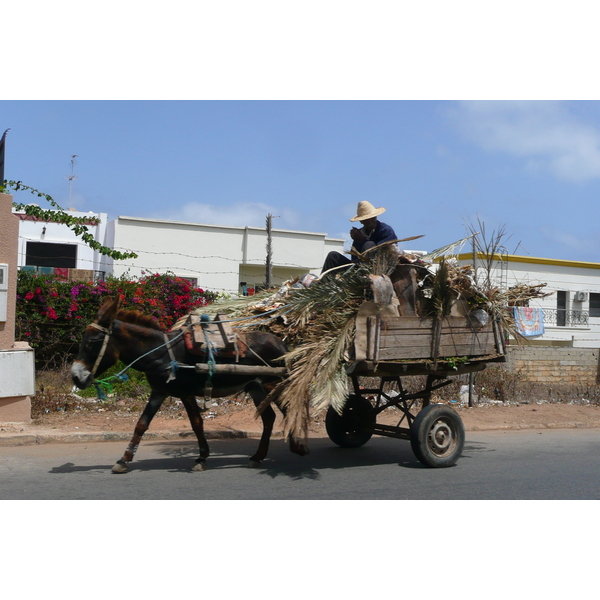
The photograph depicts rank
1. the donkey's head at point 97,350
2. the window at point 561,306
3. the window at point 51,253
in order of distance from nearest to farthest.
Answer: the donkey's head at point 97,350
the window at point 51,253
the window at point 561,306

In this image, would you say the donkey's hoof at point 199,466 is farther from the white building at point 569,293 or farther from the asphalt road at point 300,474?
the white building at point 569,293

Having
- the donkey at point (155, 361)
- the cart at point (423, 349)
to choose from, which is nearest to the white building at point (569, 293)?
the cart at point (423, 349)

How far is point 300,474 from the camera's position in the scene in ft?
21.2

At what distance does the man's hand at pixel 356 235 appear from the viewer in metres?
7.41

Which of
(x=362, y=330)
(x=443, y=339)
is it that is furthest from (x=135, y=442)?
(x=443, y=339)

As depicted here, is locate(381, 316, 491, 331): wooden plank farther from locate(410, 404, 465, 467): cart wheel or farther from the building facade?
the building facade

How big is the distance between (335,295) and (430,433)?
1.85 m

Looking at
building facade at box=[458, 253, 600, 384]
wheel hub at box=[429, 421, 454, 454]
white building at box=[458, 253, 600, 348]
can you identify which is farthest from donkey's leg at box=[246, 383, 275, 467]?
white building at box=[458, 253, 600, 348]

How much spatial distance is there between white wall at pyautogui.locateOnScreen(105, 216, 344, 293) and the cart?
12.1m

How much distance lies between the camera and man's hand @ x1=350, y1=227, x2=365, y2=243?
24.3ft

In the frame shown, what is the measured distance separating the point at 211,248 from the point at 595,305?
14787mm

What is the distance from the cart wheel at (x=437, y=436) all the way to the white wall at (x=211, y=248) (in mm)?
12331

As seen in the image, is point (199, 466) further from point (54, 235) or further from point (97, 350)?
point (54, 235)

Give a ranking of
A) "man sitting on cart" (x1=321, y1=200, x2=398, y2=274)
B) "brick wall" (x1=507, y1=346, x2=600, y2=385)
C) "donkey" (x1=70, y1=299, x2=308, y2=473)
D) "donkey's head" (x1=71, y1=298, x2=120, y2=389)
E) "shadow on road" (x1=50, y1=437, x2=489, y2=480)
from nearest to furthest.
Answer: "donkey's head" (x1=71, y1=298, x2=120, y2=389) < "donkey" (x1=70, y1=299, x2=308, y2=473) < "shadow on road" (x1=50, y1=437, x2=489, y2=480) < "man sitting on cart" (x1=321, y1=200, x2=398, y2=274) < "brick wall" (x1=507, y1=346, x2=600, y2=385)
